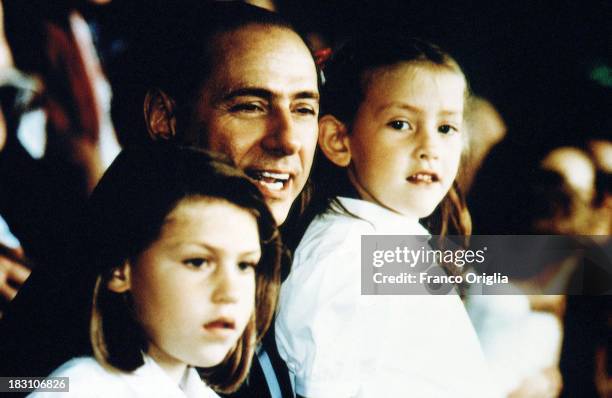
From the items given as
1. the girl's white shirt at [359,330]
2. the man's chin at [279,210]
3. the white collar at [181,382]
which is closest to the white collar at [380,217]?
the girl's white shirt at [359,330]

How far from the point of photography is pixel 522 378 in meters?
1.49

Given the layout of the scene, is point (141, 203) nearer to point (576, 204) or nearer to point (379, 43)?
point (379, 43)

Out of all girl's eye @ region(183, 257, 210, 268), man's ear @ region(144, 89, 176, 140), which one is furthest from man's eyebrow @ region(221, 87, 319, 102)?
girl's eye @ region(183, 257, 210, 268)

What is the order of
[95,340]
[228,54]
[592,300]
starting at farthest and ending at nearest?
[592,300] → [228,54] → [95,340]

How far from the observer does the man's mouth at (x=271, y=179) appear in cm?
129

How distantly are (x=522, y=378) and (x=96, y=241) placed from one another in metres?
0.98

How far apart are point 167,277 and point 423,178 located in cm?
58

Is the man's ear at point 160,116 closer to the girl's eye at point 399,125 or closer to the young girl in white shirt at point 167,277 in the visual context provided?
the young girl in white shirt at point 167,277

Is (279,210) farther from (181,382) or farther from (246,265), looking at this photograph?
(181,382)

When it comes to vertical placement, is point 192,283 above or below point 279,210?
below

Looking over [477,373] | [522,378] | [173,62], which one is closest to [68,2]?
[173,62]

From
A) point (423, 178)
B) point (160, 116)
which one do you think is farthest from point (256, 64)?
point (423, 178)

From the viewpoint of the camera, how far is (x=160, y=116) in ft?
4.25

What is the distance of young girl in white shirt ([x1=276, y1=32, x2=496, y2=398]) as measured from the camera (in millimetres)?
1322
